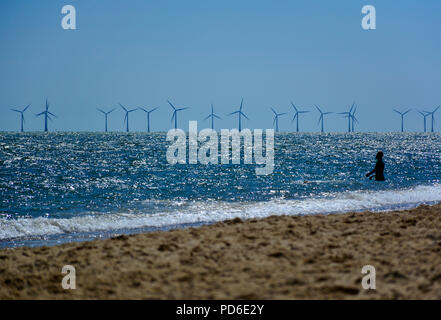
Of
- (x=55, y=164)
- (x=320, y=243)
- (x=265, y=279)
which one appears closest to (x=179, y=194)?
(x=320, y=243)

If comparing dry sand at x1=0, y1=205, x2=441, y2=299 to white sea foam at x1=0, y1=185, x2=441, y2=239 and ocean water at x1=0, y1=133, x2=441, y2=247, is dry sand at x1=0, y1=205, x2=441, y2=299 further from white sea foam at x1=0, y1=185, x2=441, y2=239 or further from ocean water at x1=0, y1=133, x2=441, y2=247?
white sea foam at x1=0, y1=185, x2=441, y2=239

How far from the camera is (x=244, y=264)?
24.7ft

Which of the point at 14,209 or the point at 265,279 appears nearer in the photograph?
the point at 265,279

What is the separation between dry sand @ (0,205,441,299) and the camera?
645 cm

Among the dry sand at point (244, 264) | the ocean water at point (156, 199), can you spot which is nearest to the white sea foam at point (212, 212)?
the ocean water at point (156, 199)

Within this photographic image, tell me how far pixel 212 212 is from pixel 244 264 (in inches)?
399

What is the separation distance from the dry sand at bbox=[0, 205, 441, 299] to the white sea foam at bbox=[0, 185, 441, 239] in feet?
15.2

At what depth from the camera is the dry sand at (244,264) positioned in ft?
21.2

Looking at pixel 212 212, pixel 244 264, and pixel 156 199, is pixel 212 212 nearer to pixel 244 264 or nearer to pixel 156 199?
pixel 156 199

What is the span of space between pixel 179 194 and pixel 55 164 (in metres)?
22.0

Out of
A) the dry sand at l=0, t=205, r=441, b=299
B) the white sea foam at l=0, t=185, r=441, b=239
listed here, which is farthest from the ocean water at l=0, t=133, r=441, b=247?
the dry sand at l=0, t=205, r=441, b=299

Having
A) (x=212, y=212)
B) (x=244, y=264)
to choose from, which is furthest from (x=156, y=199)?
(x=244, y=264)
